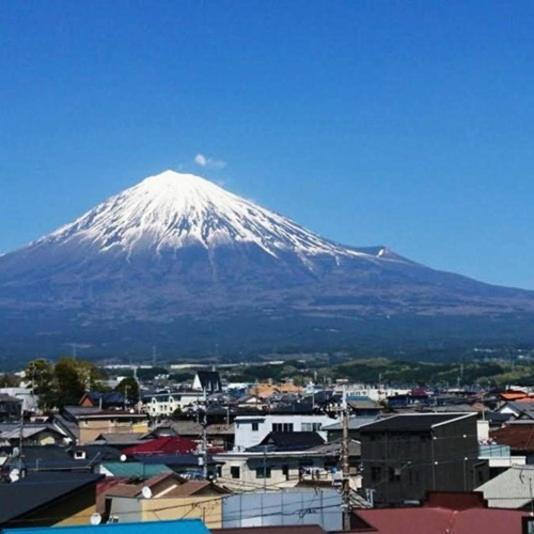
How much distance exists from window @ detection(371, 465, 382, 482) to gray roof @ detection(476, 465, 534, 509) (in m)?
4.49

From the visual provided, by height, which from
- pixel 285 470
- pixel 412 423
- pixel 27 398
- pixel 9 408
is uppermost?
pixel 27 398

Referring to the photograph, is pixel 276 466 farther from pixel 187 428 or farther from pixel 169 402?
pixel 169 402

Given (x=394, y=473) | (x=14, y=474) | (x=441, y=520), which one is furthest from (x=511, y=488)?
(x=14, y=474)

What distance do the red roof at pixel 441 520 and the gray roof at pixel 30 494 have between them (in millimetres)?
2901

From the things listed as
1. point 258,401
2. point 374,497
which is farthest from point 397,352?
point 374,497

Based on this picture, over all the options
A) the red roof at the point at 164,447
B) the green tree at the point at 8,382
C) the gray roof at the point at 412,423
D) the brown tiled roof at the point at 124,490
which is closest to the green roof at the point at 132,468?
the gray roof at the point at 412,423

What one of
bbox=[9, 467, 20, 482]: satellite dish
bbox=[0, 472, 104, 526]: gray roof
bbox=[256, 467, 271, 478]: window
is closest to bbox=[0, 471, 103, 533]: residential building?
bbox=[0, 472, 104, 526]: gray roof

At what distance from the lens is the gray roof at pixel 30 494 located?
13281mm

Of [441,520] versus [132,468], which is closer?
[441,520]

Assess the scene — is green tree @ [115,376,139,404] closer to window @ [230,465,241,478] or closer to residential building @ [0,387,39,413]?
residential building @ [0,387,39,413]

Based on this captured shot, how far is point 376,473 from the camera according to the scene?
2417cm

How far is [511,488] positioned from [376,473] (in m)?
5.37

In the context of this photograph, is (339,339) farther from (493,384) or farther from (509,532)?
(509,532)

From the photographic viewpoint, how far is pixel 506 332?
646 feet
